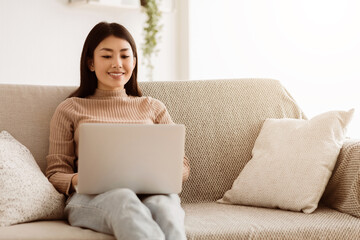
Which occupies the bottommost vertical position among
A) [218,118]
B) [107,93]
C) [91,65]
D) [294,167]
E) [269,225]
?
[269,225]

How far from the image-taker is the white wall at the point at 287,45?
3.71 m

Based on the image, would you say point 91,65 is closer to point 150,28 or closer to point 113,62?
point 113,62

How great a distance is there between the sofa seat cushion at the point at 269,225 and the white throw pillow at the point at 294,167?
6 cm

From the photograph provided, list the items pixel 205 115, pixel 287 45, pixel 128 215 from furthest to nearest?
pixel 287 45 < pixel 205 115 < pixel 128 215

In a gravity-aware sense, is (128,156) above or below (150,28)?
below

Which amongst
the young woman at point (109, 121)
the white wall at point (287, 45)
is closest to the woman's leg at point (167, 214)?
the young woman at point (109, 121)

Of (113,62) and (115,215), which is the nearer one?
(115,215)

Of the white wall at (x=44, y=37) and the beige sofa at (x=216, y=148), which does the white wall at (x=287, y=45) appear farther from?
the beige sofa at (x=216, y=148)

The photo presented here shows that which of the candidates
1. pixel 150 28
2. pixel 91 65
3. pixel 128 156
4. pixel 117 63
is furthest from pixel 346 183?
pixel 150 28

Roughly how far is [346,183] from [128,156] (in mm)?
848

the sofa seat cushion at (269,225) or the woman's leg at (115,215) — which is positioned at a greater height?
the woman's leg at (115,215)

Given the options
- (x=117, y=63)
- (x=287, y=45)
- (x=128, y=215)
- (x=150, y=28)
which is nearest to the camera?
(x=128, y=215)

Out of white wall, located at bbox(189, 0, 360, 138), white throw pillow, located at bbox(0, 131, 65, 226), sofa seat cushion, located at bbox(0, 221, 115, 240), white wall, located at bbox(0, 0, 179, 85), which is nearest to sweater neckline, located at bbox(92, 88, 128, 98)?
white throw pillow, located at bbox(0, 131, 65, 226)

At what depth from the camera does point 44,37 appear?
3.65m
